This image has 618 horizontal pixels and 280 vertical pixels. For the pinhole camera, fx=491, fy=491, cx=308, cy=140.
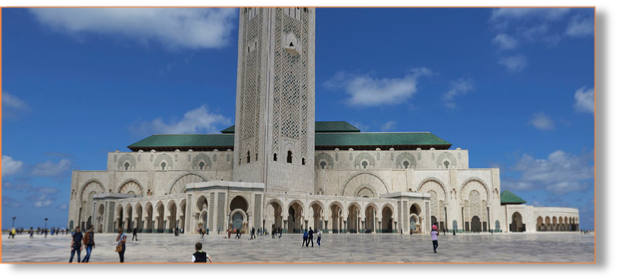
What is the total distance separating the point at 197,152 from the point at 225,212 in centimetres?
1798

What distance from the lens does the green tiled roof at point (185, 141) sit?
163 feet

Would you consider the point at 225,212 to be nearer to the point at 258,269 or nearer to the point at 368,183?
the point at 368,183

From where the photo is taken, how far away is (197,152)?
160 feet

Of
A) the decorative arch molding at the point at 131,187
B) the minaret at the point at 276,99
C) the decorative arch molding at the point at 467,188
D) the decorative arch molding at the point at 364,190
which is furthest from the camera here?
the decorative arch molding at the point at 131,187

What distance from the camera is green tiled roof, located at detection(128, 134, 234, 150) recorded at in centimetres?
4953

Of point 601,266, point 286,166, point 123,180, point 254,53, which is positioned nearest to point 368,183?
point 286,166

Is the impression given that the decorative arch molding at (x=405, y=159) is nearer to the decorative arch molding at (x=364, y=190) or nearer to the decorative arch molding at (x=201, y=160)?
the decorative arch molding at (x=364, y=190)

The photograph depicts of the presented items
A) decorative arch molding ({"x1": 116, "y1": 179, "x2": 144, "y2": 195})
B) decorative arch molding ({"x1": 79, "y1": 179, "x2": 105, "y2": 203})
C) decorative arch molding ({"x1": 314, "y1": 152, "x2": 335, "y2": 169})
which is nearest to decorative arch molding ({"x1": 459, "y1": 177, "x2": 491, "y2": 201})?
decorative arch molding ({"x1": 314, "y1": 152, "x2": 335, "y2": 169})

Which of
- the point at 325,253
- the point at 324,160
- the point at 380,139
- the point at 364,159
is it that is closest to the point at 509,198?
the point at 380,139

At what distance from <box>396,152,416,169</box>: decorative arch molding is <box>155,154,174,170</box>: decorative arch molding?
74.0 feet

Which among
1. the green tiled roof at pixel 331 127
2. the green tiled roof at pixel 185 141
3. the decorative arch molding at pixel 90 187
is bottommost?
the decorative arch molding at pixel 90 187

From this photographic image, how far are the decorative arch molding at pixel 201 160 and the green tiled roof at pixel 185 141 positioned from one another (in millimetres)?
1306

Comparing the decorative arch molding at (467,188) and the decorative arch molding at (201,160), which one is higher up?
the decorative arch molding at (201,160)

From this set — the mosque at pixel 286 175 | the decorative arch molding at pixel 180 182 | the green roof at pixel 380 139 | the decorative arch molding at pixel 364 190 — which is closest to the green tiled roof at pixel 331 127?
the mosque at pixel 286 175
